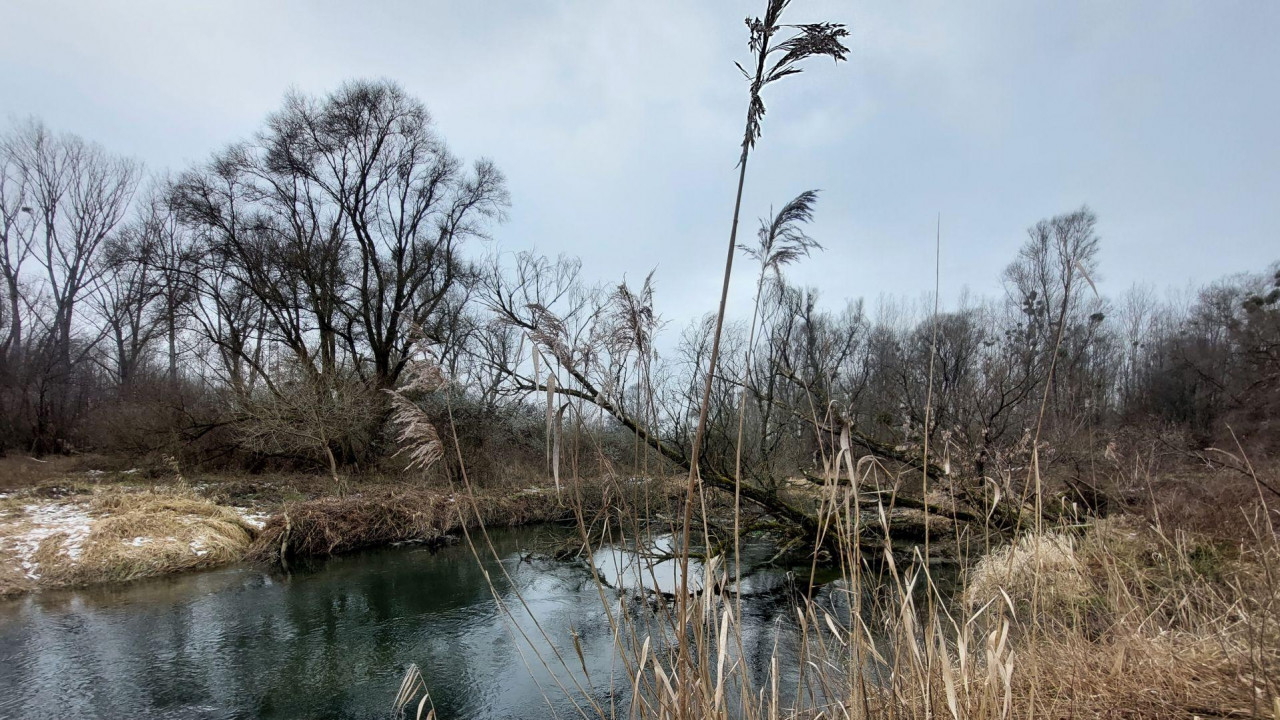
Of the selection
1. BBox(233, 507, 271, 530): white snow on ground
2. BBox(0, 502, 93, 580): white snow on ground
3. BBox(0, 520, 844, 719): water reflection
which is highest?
BBox(0, 502, 93, 580): white snow on ground

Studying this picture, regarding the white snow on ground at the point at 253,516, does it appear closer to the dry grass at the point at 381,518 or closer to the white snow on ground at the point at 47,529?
the dry grass at the point at 381,518

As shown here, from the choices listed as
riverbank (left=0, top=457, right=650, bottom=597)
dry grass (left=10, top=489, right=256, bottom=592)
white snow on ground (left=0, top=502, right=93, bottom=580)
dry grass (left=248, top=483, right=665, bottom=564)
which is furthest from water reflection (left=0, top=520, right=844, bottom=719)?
dry grass (left=248, top=483, right=665, bottom=564)

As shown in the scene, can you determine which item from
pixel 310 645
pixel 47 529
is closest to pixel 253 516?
pixel 47 529

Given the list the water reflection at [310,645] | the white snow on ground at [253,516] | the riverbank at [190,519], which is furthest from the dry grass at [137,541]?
the water reflection at [310,645]

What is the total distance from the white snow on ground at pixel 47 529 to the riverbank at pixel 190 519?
1 centimetres

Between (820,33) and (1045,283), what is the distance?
99.0 feet

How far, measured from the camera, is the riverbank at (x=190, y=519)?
806cm

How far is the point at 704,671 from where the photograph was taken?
1478 millimetres

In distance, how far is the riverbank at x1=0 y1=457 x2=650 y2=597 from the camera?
317 inches

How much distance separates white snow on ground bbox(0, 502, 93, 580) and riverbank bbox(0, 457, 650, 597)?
0.01 meters

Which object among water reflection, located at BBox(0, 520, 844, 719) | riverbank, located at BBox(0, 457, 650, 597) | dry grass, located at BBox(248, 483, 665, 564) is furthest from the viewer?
dry grass, located at BBox(248, 483, 665, 564)

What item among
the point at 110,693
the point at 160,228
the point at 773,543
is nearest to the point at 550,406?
the point at 110,693

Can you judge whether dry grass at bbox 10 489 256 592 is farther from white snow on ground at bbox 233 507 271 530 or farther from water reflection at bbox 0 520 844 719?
water reflection at bbox 0 520 844 719

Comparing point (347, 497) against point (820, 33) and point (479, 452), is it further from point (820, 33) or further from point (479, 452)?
point (820, 33)
